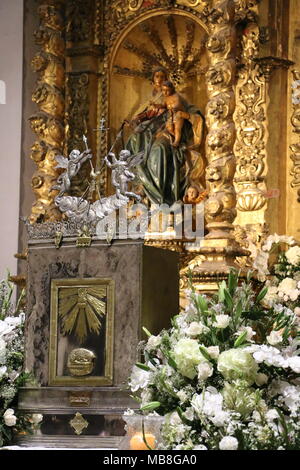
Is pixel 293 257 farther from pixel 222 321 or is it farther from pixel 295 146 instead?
pixel 222 321

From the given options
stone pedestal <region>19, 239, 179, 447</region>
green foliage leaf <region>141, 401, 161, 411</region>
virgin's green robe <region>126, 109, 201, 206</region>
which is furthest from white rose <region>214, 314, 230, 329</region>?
virgin's green robe <region>126, 109, 201, 206</region>

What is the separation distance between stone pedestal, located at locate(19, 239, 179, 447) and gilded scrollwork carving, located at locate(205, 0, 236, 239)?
428 centimetres

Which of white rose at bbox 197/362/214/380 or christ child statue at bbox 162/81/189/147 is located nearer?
white rose at bbox 197/362/214/380

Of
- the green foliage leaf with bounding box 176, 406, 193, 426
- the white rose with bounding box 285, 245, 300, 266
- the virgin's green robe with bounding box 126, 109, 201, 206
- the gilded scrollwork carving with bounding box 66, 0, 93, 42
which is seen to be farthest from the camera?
the gilded scrollwork carving with bounding box 66, 0, 93, 42

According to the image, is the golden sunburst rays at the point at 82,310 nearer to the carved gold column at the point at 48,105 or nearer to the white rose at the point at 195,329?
the white rose at the point at 195,329

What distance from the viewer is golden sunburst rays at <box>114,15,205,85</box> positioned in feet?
37.5

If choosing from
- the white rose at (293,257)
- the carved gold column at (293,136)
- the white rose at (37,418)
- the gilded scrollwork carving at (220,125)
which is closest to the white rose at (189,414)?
the white rose at (37,418)

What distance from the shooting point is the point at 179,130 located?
1097 centimetres

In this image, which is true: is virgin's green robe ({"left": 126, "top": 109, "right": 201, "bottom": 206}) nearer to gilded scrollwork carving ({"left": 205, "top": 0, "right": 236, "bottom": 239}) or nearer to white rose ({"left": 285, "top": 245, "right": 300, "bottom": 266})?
gilded scrollwork carving ({"left": 205, "top": 0, "right": 236, "bottom": 239})

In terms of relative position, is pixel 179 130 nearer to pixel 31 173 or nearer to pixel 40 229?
pixel 31 173

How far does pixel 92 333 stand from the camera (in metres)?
5.43
